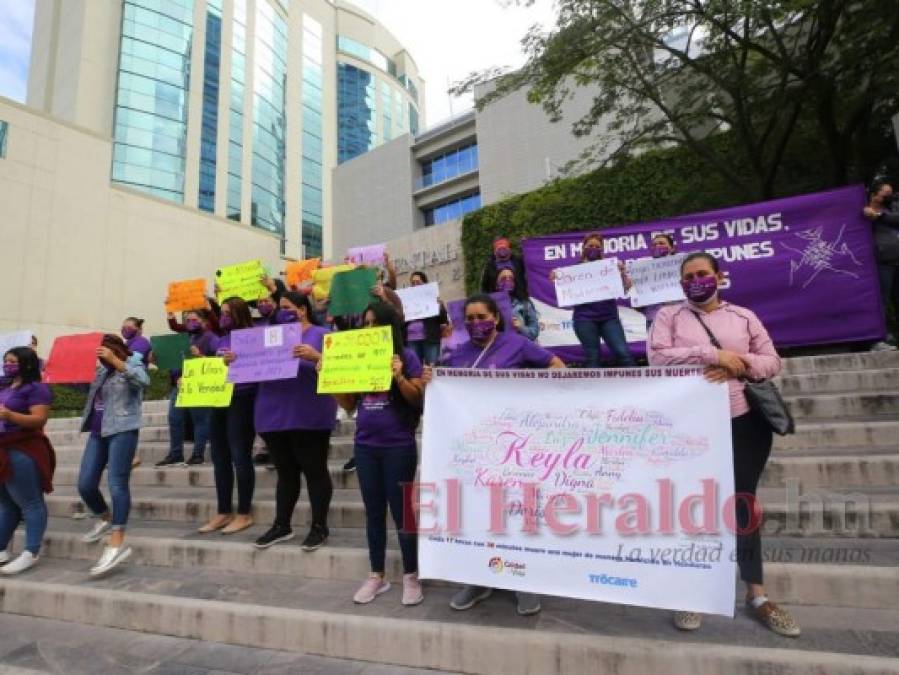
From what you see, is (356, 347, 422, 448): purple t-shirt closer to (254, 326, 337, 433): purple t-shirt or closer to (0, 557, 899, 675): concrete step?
(254, 326, 337, 433): purple t-shirt

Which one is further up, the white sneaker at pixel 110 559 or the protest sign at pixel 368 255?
the protest sign at pixel 368 255

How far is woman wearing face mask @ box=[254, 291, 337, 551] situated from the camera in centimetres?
375

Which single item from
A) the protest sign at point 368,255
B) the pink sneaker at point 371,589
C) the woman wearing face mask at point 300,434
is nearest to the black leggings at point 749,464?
the pink sneaker at point 371,589

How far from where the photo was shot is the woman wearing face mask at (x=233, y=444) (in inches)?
165

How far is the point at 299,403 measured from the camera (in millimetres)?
3775

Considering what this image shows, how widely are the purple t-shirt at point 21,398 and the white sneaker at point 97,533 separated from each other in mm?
1112

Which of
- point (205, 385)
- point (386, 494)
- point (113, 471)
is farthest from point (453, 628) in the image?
point (113, 471)

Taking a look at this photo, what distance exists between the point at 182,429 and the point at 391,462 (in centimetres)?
435

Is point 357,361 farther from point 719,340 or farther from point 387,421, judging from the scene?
point 719,340

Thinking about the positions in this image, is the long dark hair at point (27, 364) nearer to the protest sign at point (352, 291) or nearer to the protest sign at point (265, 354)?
the protest sign at point (265, 354)

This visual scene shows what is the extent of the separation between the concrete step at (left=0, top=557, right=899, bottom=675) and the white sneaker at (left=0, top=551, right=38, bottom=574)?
34 cm

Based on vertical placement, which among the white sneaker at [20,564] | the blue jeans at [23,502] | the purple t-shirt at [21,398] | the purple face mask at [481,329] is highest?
the purple face mask at [481,329]

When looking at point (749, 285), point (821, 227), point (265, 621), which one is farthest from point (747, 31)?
point (265, 621)

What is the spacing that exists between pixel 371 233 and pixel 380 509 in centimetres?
2919
